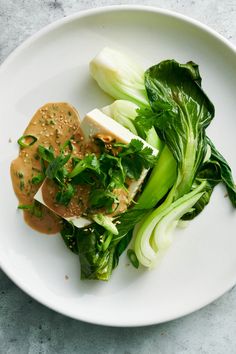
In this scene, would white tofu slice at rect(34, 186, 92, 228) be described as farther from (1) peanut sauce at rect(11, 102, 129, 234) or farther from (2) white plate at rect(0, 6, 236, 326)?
(2) white plate at rect(0, 6, 236, 326)

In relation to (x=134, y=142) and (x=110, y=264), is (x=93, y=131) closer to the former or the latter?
(x=134, y=142)

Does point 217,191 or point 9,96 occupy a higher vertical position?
point 9,96

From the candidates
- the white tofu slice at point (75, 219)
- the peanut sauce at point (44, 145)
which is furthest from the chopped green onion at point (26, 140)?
the white tofu slice at point (75, 219)

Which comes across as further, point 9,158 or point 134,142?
point 9,158

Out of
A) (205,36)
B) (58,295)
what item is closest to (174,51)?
(205,36)

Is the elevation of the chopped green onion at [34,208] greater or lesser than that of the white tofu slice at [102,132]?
lesser

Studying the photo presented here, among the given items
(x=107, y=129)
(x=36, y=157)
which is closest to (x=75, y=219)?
(x=36, y=157)

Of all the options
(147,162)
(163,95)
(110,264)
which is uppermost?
(163,95)

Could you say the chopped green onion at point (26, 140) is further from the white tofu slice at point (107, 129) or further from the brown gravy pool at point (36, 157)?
the white tofu slice at point (107, 129)
